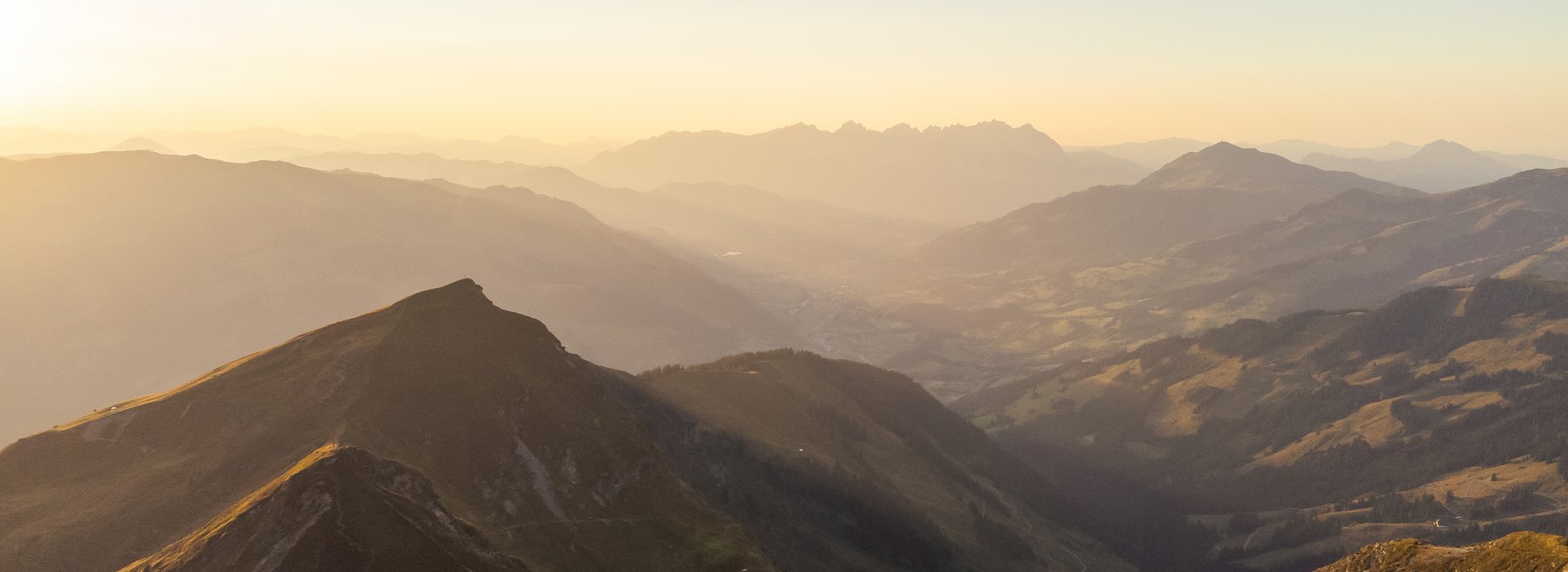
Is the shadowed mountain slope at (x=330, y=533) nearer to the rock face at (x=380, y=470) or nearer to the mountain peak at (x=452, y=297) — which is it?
the rock face at (x=380, y=470)

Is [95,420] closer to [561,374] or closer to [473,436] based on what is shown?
[473,436]

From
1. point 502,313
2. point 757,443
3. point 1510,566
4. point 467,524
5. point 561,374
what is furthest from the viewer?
point 757,443

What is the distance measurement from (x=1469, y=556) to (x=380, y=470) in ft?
289

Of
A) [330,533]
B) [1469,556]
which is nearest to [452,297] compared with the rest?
[330,533]

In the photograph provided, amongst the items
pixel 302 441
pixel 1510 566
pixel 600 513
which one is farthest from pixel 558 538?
pixel 1510 566

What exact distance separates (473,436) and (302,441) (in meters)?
16.8

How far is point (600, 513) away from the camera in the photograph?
9712 centimetres

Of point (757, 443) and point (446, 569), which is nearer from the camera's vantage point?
point (446, 569)

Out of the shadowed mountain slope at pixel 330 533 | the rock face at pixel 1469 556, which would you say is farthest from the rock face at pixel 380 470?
the rock face at pixel 1469 556

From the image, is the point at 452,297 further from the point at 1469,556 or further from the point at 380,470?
A: the point at 1469,556

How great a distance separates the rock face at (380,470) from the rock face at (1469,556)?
57368mm

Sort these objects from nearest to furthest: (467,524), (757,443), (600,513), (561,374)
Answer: (467,524), (600,513), (561,374), (757,443)

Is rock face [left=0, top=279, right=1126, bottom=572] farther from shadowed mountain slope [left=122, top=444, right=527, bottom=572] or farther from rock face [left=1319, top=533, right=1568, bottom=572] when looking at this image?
rock face [left=1319, top=533, right=1568, bottom=572]

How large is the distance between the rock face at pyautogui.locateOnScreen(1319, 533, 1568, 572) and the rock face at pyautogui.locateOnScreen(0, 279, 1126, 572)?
188 ft
